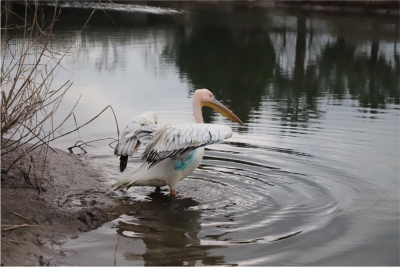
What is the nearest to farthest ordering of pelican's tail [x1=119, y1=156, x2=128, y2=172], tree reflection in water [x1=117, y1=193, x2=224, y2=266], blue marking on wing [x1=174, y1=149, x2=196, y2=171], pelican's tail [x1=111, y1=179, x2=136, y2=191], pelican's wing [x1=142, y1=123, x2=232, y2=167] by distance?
tree reflection in water [x1=117, y1=193, x2=224, y2=266] → pelican's wing [x1=142, y1=123, x2=232, y2=167] → pelican's tail [x1=111, y1=179, x2=136, y2=191] → blue marking on wing [x1=174, y1=149, x2=196, y2=171] → pelican's tail [x1=119, y1=156, x2=128, y2=172]

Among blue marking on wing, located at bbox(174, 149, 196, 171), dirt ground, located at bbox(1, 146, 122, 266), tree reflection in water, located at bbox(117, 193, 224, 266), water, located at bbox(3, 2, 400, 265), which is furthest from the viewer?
blue marking on wing, located at bbox(174, 149, 196, 171)

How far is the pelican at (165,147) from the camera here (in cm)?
552

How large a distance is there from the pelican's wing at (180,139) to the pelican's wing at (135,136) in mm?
263

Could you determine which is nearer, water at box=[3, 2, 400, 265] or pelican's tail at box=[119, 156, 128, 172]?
water at box=[3, 2, 400, 265]

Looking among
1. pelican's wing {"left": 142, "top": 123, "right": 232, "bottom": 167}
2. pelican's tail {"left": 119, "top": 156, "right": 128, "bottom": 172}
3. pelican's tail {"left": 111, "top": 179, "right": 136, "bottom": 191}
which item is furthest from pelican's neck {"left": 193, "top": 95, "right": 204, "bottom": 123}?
pelican's tail {"left": 111, "top": 179, "right": 136, "bottom": 191}

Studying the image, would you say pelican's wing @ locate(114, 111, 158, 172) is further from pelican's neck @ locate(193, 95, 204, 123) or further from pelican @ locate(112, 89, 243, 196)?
pelican's neck @ locate(193, 95, 204, 123)

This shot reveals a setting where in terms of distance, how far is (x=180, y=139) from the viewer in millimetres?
5508

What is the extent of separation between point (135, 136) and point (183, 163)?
0.55m

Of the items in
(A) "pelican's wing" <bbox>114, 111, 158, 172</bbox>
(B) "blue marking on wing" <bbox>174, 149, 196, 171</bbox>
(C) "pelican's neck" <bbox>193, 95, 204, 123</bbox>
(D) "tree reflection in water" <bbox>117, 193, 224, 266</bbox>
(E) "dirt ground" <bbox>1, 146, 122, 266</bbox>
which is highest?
(C) "pelican's neck" <bbox>193, 95, 204, 123</bbox>

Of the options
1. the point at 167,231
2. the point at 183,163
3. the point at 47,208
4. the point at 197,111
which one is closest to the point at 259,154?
the point at 197,111

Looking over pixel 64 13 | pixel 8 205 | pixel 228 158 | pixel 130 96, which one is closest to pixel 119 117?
pixel 130 96

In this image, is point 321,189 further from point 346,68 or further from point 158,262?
point 346,68

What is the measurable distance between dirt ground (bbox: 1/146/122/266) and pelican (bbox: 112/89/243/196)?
373mm

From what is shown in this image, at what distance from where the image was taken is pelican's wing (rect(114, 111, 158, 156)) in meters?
5.89
